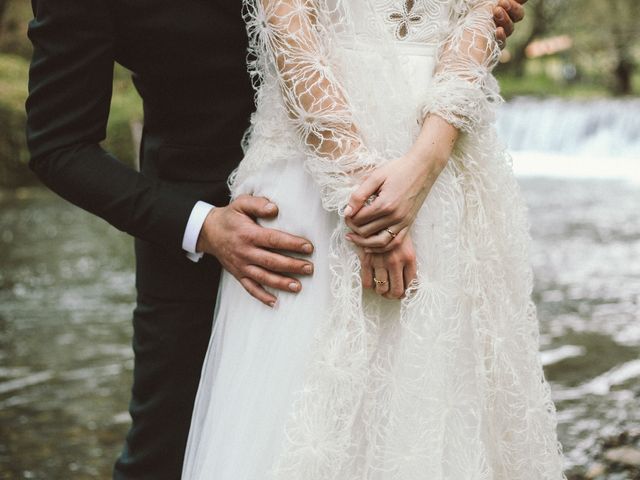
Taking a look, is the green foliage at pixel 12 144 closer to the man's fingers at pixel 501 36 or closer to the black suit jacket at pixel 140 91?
the black suit jacket at pixel 140 91

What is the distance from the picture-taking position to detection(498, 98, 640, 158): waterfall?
13.0 m

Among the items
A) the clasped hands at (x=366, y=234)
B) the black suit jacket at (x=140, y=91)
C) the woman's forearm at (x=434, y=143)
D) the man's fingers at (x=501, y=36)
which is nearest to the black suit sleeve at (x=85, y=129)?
the black suit jacket at (x=140, y=91)

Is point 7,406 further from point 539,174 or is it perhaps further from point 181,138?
point 539,174

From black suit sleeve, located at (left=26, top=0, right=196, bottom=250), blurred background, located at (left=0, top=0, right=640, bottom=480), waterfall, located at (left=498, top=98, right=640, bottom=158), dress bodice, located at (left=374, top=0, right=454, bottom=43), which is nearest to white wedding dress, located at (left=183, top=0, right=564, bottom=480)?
dress bodice, located at (left=374, top=0, right=454, bottom=43)

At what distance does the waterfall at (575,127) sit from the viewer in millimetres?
13016

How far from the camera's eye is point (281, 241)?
4.85 feet

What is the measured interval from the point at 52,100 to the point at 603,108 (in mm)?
13159

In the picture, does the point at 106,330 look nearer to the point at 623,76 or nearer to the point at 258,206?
the point at 258,206

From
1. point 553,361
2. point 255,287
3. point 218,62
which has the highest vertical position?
point 218,62

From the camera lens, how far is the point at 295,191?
1.53m

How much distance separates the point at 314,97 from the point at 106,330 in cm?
358

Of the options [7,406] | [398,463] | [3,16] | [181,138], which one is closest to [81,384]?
[7,406]
